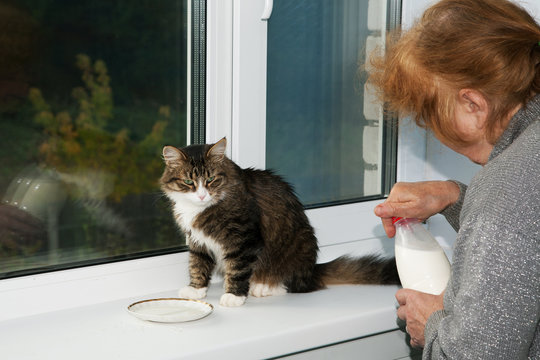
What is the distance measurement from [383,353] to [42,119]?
970 millimetres

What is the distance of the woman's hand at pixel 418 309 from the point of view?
47.1 inches

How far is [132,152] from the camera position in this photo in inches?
64.5

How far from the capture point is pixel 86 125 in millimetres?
1534

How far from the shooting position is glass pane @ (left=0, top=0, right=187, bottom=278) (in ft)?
4.69

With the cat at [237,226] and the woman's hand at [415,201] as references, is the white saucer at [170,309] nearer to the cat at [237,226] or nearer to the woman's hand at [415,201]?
the cat at [237,226]

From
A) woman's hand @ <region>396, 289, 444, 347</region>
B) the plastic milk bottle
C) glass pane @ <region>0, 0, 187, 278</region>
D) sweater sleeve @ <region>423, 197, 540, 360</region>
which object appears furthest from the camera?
glass pane @ <region>0, 0, 187, 278</region>

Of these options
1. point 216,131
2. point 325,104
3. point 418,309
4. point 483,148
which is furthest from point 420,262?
point 325,104

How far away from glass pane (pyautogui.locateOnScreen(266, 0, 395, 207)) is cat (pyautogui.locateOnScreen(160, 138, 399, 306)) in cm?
26

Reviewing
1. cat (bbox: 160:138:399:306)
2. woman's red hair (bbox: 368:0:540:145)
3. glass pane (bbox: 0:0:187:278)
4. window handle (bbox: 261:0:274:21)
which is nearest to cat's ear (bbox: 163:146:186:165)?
cat (bbox: 160:138:399:306)

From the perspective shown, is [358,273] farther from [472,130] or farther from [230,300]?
[472,130]

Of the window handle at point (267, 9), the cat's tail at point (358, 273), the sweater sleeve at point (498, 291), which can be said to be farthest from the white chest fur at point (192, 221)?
the sweater sleeve at point (498, 291)

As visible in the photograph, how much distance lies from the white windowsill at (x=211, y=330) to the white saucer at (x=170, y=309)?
17 mm

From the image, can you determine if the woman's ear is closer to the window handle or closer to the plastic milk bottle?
the plastic milk bottle

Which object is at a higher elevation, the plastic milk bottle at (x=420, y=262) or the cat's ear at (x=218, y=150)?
the cat's ear at (x=218, y=150)
